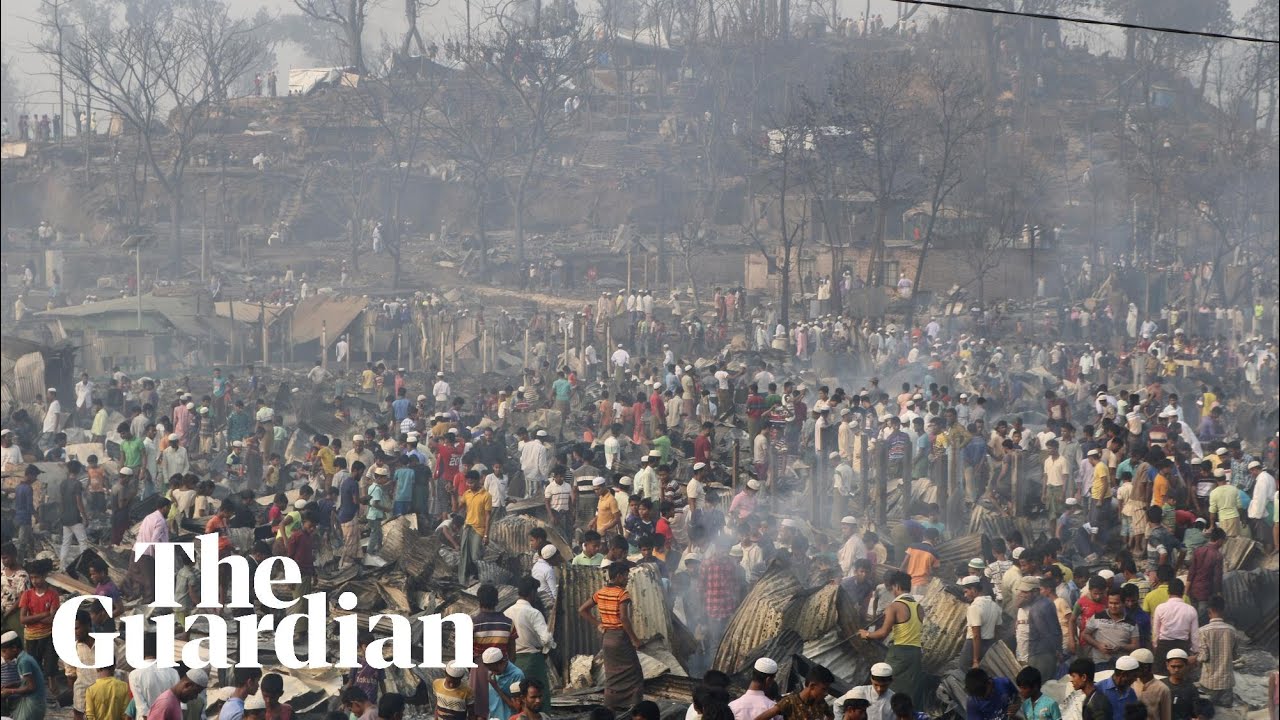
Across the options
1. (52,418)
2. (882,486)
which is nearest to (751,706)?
(882,486)

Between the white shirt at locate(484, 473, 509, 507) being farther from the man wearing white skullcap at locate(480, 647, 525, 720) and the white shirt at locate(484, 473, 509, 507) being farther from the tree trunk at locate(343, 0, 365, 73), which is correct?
the tree trunk at locate(343, 0, 365, 73)

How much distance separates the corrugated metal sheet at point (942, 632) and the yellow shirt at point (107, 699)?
501 centimetres

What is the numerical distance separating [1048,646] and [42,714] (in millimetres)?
6259

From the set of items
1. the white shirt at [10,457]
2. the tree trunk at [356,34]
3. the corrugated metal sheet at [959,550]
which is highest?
the tree trunk at [356,34]

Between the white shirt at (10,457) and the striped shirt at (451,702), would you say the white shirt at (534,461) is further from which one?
the striped shirt at (451,702)

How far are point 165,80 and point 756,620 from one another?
34.4 meters

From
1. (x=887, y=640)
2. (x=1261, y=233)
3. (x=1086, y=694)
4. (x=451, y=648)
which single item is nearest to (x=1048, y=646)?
(x=887, y=640)

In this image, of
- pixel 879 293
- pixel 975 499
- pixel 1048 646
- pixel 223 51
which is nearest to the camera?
pixel 1048 646

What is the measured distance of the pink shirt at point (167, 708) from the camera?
8.82 m

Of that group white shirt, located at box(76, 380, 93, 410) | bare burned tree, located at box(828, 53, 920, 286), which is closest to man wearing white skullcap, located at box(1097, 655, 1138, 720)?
white shirt, located at box(76, 380, 93, 410)

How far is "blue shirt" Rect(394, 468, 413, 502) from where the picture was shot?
15297mm

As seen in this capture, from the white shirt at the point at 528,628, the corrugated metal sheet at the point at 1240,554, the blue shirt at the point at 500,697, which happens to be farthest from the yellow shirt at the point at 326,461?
the corrugated metal sheet at the point at 1240,554

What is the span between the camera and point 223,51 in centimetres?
4462

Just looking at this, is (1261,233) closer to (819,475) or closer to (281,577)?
(819,475)
